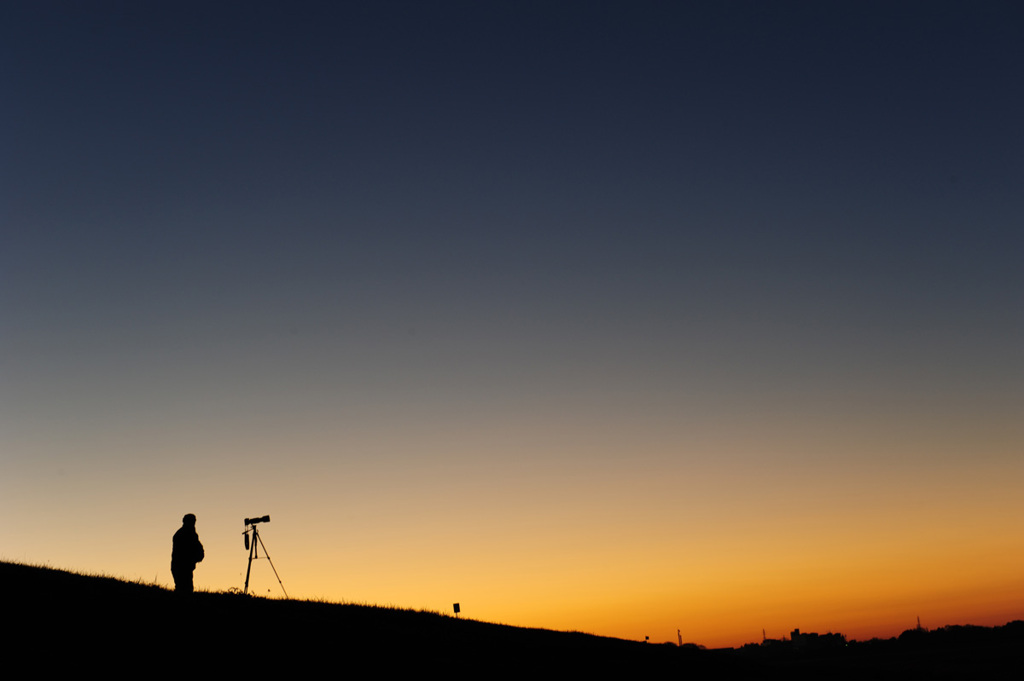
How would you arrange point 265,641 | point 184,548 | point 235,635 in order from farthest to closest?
point 184,548 < point 265,641 < point 235,635

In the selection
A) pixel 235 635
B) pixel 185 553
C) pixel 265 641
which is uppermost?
pixel 185 553

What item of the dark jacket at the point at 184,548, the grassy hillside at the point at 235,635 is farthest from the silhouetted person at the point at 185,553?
the grassy hillside at the point at 235,635

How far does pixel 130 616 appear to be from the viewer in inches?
724

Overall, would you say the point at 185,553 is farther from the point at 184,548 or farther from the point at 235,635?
the point at 235,635

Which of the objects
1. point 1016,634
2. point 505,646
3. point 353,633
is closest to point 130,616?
point 353,633

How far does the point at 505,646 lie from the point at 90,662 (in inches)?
513

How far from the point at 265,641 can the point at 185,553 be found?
4.58 meters

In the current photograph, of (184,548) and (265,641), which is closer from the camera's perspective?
(265,641)

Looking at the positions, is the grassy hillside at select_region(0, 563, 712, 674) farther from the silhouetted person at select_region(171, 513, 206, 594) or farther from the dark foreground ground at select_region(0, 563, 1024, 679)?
the silhouetted person at select_region(171, 513, 206, 594)

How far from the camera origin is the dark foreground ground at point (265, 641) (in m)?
15.7

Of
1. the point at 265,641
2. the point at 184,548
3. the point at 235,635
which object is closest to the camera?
the point at 235,635

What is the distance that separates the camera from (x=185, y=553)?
22.2 m

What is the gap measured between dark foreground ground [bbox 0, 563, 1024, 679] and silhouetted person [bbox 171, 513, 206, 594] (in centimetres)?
59

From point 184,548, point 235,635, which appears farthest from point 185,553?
point 235,635
